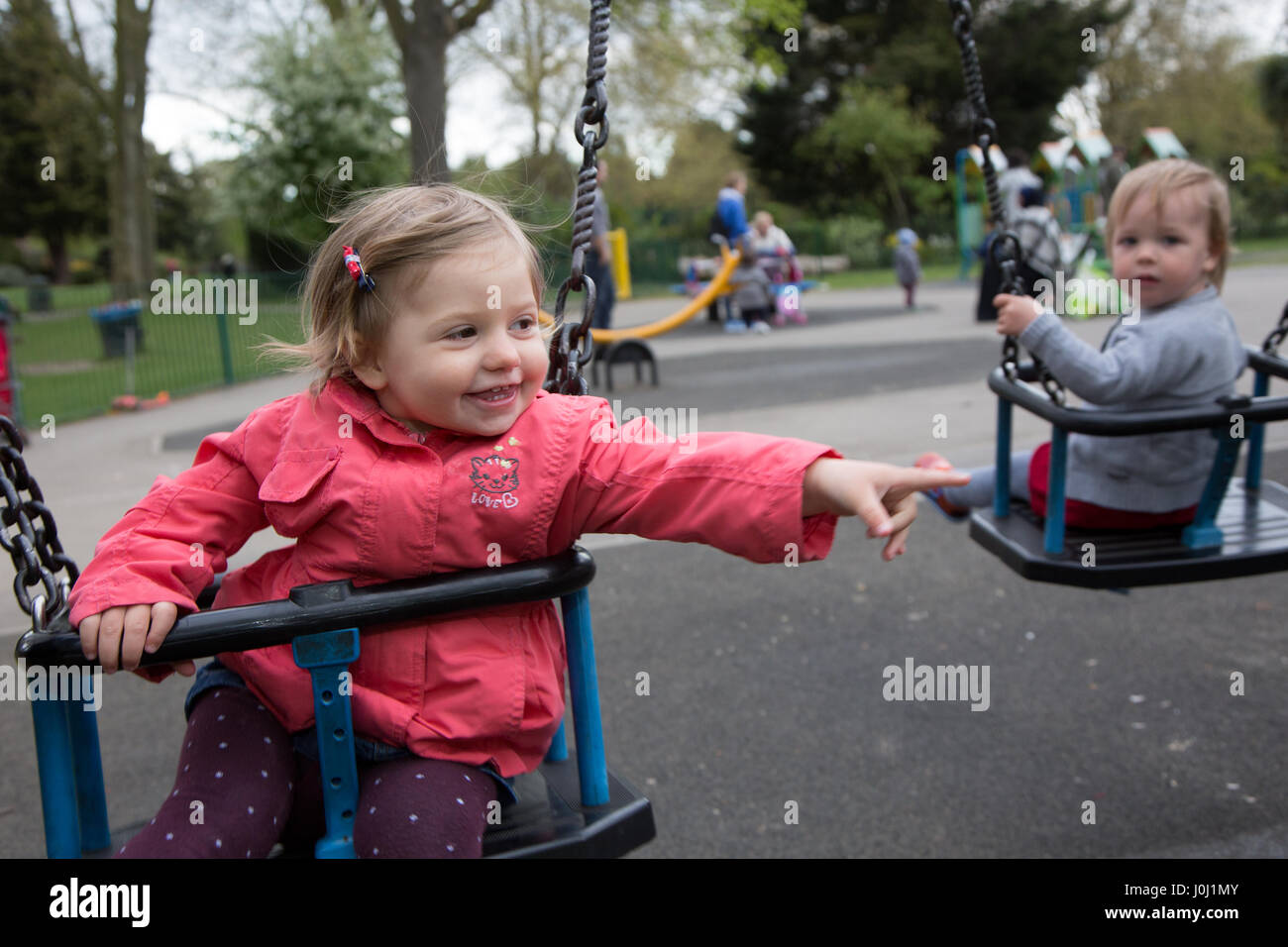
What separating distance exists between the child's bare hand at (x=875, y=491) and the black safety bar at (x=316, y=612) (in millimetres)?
423

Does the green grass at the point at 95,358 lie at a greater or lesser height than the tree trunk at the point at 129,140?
lesser

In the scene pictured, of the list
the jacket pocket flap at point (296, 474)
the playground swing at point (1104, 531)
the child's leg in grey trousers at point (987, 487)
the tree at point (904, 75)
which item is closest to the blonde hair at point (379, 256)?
the jacket pocket flap at point (296, 474)

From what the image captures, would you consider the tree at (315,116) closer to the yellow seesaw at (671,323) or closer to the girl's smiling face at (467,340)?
the yellow seesaw at (671,323)

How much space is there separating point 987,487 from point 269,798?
7.59 ft

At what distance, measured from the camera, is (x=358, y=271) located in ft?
5.92

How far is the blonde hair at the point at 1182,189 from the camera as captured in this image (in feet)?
9.78

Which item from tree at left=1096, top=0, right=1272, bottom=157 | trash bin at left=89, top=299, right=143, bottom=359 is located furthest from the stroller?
tree at left=1096, top=0, right=1272, bottom=157

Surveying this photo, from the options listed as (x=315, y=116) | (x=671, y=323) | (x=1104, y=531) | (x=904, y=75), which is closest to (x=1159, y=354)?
(x=1104, y=531)

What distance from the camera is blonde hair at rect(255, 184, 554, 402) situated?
181 centimetres

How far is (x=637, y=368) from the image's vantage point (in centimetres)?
939

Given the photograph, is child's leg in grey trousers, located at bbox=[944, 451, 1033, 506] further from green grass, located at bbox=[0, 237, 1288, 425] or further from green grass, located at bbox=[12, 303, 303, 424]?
green grass, located at bbox=[12, 303, 303, 424]

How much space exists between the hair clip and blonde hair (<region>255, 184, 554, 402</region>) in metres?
0.02
